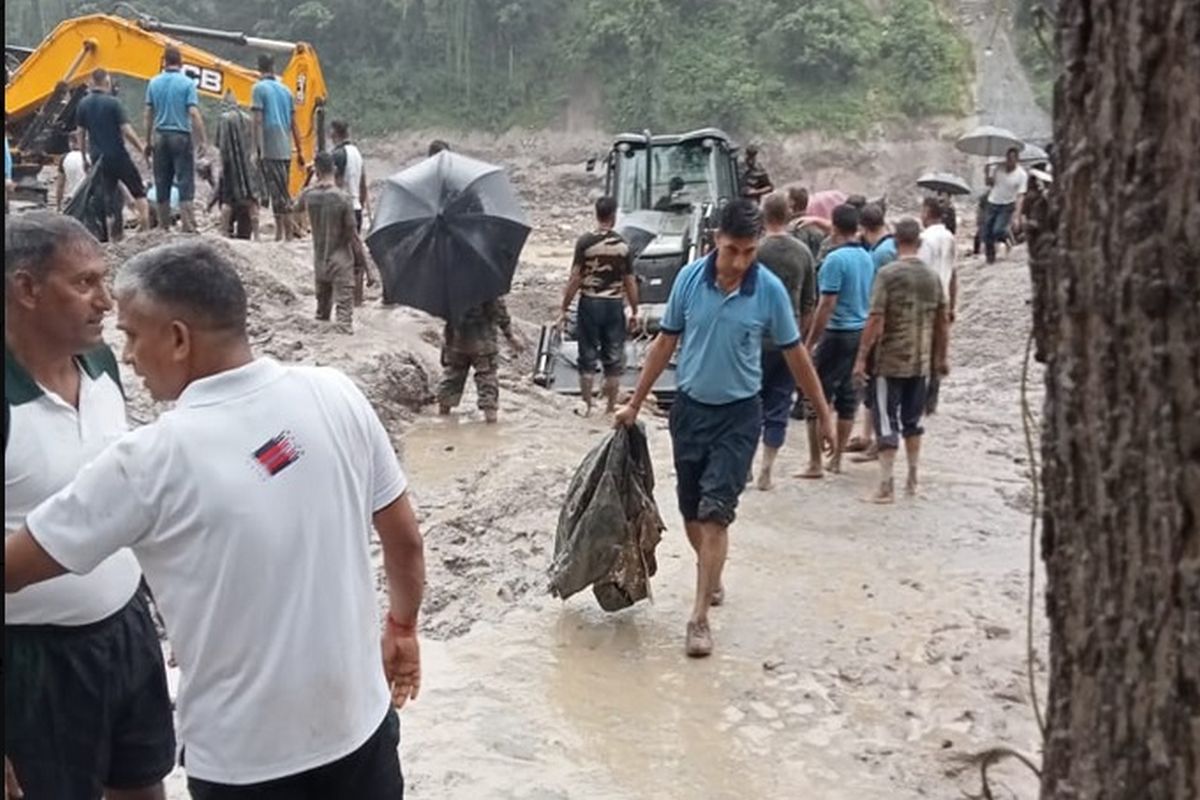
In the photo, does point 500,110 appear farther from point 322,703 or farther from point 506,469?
point 322,703

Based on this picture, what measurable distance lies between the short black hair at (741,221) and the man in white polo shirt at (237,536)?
2.85m

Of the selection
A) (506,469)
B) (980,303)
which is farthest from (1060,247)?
(980,303)

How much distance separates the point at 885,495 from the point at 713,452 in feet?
9.35

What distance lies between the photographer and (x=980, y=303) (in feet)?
53.7

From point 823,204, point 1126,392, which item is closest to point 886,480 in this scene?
point 823,204

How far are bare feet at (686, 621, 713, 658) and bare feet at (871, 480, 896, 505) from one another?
2.65 metres

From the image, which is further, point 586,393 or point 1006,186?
point 1006,186

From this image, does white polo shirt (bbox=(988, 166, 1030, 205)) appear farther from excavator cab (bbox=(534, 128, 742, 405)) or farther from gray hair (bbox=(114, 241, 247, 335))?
gray hair (bbox=(114, 241, 247, 335))

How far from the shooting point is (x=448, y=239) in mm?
9289

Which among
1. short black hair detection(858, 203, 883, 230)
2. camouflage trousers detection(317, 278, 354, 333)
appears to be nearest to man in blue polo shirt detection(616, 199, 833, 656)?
short black hair detection(858, 203, 883, 230)

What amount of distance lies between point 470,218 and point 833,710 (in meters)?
5.32

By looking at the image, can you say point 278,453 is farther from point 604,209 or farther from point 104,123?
point 104,123

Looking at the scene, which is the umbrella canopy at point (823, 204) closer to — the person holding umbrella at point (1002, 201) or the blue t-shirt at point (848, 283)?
the blue t-shirt at point (848, 283)

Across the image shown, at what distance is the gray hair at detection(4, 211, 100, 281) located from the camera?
8.79 ft
